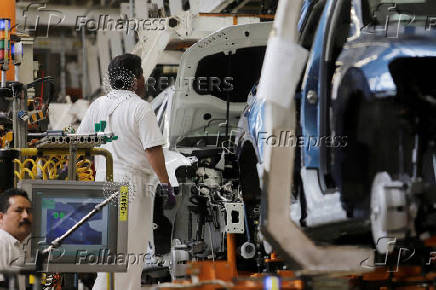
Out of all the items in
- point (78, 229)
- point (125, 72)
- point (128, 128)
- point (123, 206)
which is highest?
point (125, 72)

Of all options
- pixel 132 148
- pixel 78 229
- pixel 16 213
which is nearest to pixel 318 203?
pixel 78 229

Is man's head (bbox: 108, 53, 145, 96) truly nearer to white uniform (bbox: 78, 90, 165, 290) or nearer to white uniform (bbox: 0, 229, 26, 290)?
white uniform (bbox: 78, 90, 165, 290)

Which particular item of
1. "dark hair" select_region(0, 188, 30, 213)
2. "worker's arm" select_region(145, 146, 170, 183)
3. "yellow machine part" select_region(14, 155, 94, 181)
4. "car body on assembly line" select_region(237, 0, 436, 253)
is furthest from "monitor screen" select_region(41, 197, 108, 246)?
"worker's arm" select_region(145, 146, 170, 183)

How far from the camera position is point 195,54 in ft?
28.2

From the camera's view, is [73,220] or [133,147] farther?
[133,147]

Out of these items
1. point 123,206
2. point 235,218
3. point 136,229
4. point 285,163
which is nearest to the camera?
point 285,163

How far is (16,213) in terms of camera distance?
5.34 metres

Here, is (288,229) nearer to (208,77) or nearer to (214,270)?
(214,270)

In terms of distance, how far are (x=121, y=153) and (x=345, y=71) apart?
88.8 inches

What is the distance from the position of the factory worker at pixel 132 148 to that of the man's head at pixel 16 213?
4.36 ft

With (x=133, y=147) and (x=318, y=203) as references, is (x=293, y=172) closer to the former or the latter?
(x=318, y=203)

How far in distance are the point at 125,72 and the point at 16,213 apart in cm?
185

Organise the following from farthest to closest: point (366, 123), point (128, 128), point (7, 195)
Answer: point (128, 128), point (7, 195), point (366, 123)

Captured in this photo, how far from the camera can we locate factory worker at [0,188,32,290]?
209 inches
